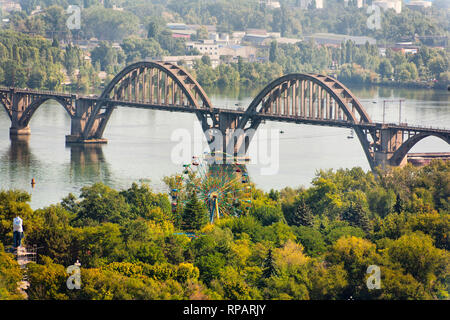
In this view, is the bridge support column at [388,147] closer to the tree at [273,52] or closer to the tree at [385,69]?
the tree at [385,69]

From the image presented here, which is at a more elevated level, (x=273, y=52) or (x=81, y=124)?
(x=273, y=52)

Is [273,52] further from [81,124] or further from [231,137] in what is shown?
[231,137]

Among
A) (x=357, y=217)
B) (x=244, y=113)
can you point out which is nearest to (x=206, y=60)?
(x=244, y=113)

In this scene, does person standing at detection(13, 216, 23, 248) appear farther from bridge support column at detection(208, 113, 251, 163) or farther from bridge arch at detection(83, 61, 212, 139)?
bridge arch at detection(83, 61, 212, 139)

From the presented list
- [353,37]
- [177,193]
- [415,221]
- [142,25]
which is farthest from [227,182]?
[142,25]

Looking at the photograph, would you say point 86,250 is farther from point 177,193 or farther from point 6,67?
point 6,67

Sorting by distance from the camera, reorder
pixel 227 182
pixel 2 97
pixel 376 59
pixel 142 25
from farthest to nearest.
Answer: pixel 142 25 < pixel 376 59 < pixel 2 97 < pixel 227 182

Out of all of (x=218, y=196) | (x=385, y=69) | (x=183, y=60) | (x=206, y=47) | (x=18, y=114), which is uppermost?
(x=206, y=47)
